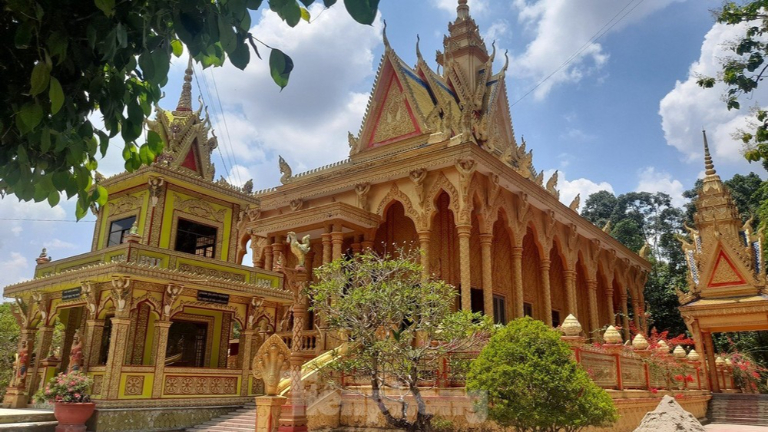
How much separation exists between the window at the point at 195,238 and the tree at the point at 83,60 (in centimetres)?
1132

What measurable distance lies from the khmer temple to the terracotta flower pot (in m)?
0.29

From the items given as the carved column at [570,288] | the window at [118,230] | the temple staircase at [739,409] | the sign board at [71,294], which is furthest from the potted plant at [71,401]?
the temple staircase at [739,409]

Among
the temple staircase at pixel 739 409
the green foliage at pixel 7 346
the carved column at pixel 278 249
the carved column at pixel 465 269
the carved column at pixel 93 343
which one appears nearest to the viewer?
the carved column at pixel 93 343

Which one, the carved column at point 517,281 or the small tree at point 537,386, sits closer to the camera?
the small tree at point 537,386

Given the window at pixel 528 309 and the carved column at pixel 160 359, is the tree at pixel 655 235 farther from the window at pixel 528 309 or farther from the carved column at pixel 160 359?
the carved column at pixel 160 359

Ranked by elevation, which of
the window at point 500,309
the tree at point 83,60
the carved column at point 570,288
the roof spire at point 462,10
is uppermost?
the roof spire at point 462,10

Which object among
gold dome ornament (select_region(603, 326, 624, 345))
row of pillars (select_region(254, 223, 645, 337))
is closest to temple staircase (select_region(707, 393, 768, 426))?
row of pillars (select_region(254, 223, 645, 337))

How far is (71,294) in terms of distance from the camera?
12.2 meters

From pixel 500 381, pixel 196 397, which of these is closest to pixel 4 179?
pixel 500 381

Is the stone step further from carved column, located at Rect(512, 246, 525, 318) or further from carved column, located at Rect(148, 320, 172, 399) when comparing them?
carved column, located at Rect(512, 246, 525, 318)

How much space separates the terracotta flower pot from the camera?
975 centimetres

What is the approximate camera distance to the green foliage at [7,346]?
725 inches

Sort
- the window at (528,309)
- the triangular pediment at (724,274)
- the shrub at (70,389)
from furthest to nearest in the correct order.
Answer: the triangular pediment at (724,274)
the window at (528,309)
the shrub at (70,389)

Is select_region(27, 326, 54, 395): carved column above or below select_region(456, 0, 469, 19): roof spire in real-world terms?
below
